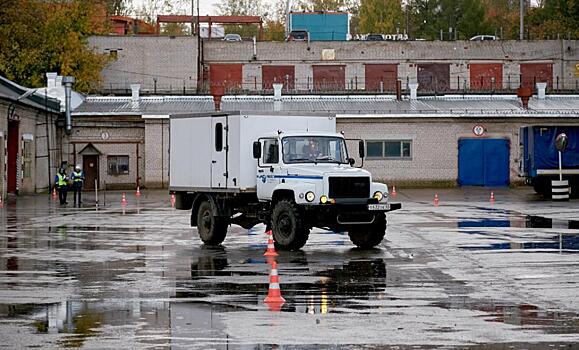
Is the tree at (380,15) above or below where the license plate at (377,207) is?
above

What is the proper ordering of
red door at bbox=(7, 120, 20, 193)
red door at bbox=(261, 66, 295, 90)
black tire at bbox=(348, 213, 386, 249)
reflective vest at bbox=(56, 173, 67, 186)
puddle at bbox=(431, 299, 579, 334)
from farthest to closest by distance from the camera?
1. red door at bbox=(261, 66, 295, 90)
2. red door at bbox=(7, 120, 20, 193)
3. reflective vest at bbox=(56, 173, 67, 186)
4. black tire at bbox=(348, 213, 386, 249)
5. puddle at bbox=(431, 299, 579, 334)

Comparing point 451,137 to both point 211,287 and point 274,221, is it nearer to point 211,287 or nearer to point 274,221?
point 274,221

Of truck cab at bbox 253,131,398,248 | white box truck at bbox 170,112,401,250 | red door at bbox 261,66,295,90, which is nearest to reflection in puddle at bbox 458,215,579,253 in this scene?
truck cab at bbox 253,131,398,248

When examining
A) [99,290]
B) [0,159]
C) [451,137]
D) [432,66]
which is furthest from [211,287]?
[432,66]

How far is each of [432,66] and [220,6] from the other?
5241 cm

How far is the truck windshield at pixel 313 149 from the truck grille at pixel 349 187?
1.23 metres

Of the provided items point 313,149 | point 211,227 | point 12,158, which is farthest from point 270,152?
point 12,158

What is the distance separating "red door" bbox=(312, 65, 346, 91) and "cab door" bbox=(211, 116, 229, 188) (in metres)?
54.7

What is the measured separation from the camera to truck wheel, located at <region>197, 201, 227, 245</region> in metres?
27.0

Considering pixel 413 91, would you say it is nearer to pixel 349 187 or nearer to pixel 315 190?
pixel 349 187

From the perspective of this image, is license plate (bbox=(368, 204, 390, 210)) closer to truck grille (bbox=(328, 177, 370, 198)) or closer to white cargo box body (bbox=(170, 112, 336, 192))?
truck grille (bbox=(328, 177, 370, 198))

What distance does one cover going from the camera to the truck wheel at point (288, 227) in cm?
2484

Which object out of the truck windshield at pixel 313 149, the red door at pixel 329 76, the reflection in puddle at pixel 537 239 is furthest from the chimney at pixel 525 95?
the truck windshield at pixel 313 149

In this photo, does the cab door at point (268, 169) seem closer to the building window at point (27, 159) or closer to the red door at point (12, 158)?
the red door at point (12, 158)
